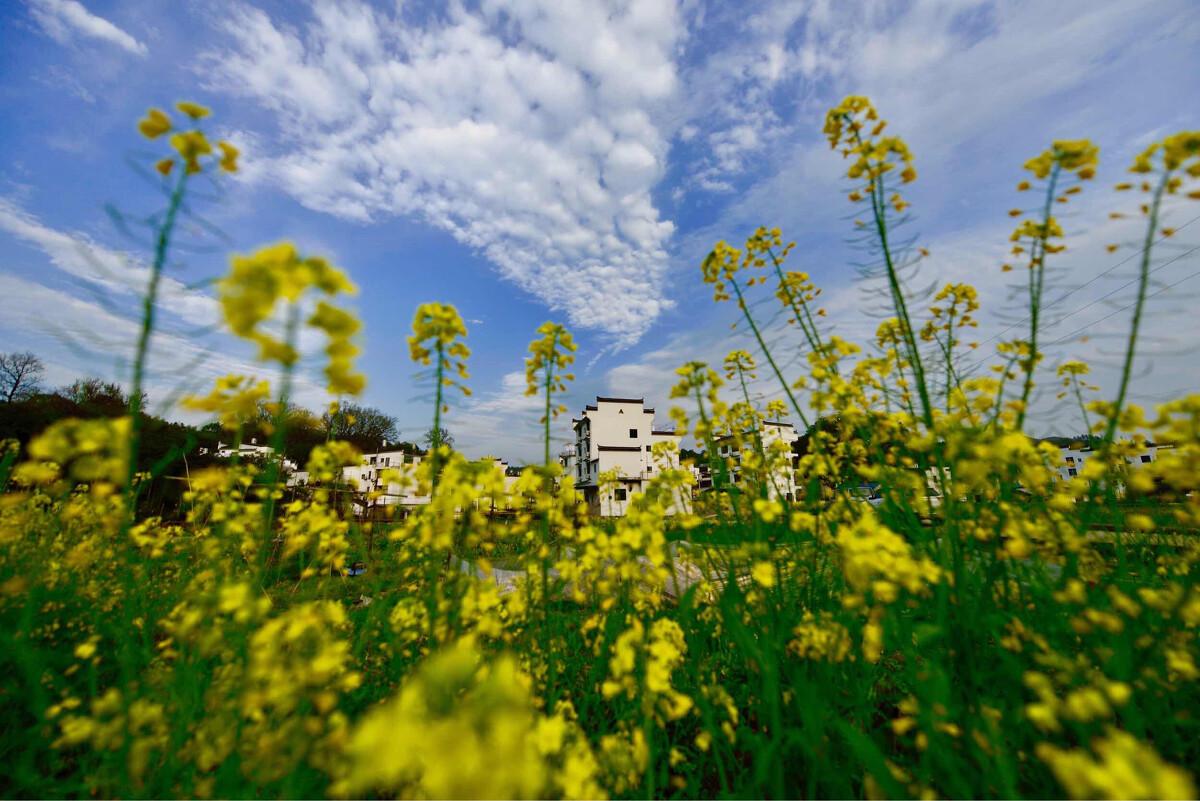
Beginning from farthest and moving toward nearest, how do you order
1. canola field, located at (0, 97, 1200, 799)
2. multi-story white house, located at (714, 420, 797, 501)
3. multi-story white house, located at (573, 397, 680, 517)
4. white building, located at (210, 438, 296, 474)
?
multi-story white house, located at (573, 397, 680, 517), multi-story white house, located at (714, 420, 797, 501), white building, located at (210, 438, 296, 474), canola field, located at (0, 97, 1200, 799)

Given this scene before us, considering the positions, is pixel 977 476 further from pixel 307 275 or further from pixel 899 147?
pixel 307 275

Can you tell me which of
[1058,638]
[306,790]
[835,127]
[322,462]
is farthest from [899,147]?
[306,790]

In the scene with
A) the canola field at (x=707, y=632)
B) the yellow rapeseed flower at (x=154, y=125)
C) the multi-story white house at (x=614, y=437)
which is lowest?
the canola field at (x=707, y=632)

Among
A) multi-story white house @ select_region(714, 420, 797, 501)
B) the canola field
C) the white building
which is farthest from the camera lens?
multi-story white house @ select_region(714, 420, 797, 501)

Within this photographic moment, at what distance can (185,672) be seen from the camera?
1876 millimetres

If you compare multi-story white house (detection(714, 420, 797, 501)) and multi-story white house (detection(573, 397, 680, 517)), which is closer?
multi-story white house (detection(714, 420, 797, 501))

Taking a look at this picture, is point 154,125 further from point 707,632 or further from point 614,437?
point 614,437

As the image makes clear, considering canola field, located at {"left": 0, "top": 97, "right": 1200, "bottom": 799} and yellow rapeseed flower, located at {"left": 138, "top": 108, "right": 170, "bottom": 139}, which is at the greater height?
yellow rapeseed flower, located at {"left": 138, "top": 108, "right": 170, "bottom": 139}

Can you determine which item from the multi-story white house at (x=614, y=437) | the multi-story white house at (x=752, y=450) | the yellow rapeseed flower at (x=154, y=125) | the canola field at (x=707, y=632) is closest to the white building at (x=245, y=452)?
the canola field at (x=707, y=632)

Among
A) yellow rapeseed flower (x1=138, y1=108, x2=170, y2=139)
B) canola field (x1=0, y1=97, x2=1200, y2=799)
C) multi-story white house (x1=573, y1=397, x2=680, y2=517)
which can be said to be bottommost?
canola field (x1=0, y1=97, x2=1200, y2=799)

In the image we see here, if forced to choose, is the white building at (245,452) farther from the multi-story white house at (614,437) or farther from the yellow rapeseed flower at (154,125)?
the multi-story white house at (614,437)

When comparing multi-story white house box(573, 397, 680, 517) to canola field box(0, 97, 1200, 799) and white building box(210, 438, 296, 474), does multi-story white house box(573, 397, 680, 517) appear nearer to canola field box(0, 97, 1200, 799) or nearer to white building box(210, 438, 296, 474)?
white building box(210, 438, 296, 474)

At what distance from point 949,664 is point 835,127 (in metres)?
2.94

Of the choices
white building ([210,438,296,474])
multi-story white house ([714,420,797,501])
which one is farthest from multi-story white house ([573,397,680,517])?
multi-story white house ([714,420,797,501])
